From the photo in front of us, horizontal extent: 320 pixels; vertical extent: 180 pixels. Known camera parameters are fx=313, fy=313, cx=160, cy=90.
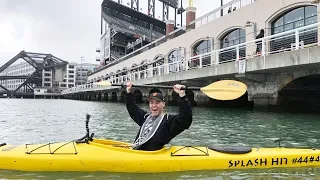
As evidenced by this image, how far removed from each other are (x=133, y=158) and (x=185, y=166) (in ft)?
3.01

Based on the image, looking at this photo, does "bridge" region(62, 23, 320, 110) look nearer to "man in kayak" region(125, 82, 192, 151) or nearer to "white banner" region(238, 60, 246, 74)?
"white banner" region(238, 60, 246, 74)

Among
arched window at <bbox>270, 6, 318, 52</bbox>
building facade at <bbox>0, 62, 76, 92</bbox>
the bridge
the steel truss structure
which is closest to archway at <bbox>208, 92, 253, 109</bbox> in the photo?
the bridge

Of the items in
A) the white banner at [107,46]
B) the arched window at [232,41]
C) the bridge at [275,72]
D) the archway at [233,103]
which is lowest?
the archway at [233,103]

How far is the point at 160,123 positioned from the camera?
5367mm

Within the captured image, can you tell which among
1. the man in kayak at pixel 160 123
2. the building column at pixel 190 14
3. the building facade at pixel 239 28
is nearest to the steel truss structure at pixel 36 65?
the building column at pixel 190 14

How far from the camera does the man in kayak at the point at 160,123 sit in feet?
16.7

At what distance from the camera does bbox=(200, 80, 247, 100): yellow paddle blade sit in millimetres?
6750

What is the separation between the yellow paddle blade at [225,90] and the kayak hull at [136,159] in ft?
4.56

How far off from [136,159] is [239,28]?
18921 millimetres

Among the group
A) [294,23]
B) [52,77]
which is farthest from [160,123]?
[52,77]

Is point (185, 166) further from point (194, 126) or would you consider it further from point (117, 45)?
point (117, 45)

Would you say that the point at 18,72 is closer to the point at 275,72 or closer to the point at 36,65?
the point at 36,65

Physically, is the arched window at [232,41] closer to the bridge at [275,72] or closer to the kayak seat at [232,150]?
the bridge at [275,72]

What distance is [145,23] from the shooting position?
7719 centimetres
